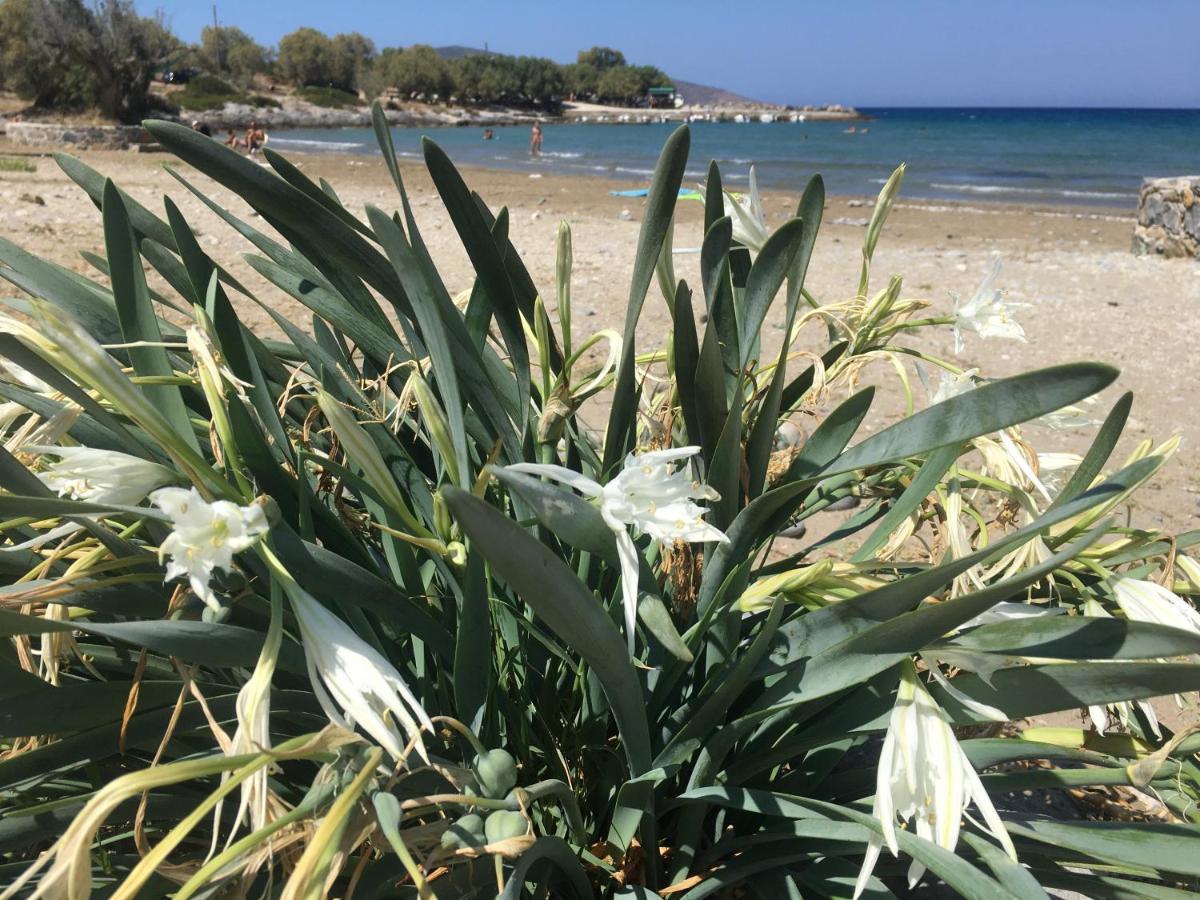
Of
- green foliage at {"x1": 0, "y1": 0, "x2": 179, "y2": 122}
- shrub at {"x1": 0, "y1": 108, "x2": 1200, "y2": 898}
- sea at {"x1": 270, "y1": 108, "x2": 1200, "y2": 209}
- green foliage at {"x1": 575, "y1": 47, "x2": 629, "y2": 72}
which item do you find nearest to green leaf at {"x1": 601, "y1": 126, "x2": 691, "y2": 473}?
shrub at {"x1": 0, "y1": 108, "x2": 1200, "y2": 898}

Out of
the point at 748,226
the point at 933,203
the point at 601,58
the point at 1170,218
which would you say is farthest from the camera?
the point at 601,58

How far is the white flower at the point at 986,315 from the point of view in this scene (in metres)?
1.21

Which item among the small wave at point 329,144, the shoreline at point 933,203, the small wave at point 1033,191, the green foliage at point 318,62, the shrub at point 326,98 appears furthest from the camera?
the green foliage at point 318,62

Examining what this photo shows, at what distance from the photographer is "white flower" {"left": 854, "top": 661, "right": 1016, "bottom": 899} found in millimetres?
731

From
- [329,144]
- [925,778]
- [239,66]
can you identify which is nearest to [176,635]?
[925,778]

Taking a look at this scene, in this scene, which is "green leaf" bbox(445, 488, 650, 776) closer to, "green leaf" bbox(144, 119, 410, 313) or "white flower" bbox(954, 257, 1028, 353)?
"green leaf" bbox(144, 119, 410, 313)

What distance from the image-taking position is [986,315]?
1.23 m

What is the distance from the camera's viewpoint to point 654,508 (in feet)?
2.55

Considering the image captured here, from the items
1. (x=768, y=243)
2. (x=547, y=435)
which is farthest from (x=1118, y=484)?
(x=547, y=435)

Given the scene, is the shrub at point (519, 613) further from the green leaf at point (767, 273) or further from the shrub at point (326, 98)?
the shrub at point (326, 98)

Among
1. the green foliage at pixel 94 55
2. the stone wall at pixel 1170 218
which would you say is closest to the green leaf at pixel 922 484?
the stone wall at pixel 1170 218

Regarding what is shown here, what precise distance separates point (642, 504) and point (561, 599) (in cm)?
13

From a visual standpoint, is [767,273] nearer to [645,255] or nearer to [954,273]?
[645,255]

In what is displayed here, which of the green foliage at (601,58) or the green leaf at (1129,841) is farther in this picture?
the green foliage at (601,58)
